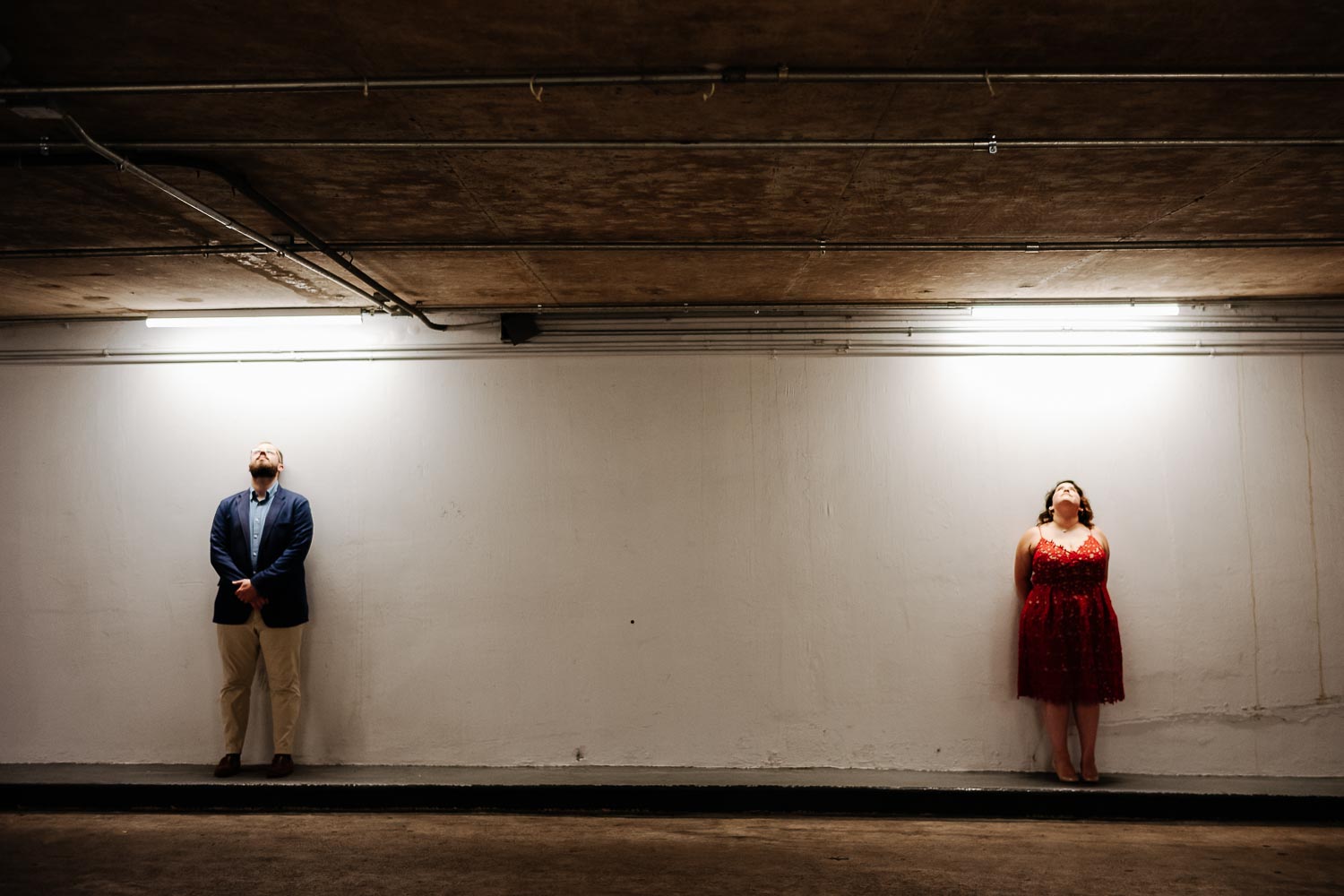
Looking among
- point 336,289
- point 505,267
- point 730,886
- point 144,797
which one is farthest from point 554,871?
point 336,289

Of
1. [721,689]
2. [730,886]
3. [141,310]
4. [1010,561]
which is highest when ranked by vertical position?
[141,310]

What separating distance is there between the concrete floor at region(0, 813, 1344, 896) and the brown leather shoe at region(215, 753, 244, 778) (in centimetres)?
31

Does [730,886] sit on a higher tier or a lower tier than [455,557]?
lower

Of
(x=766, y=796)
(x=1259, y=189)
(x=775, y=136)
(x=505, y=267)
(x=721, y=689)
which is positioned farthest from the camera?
(x=721, y=689)

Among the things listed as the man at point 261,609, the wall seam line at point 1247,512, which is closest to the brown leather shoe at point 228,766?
the man at point 261,609

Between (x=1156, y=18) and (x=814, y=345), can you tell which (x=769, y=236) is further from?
(x=1156, y=18)

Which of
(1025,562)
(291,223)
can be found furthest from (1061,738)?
(291,223)

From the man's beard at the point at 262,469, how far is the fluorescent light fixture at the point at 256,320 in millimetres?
942

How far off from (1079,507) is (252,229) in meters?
4.70

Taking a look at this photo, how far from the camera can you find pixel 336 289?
16.0 ft

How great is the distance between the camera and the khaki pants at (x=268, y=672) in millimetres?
5133

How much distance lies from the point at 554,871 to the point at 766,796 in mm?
1381

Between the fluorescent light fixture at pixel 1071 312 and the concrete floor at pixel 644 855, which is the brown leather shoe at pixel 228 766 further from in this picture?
the fluorescent light fixture at pixel 1071 312

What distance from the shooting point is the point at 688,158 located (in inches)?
121
